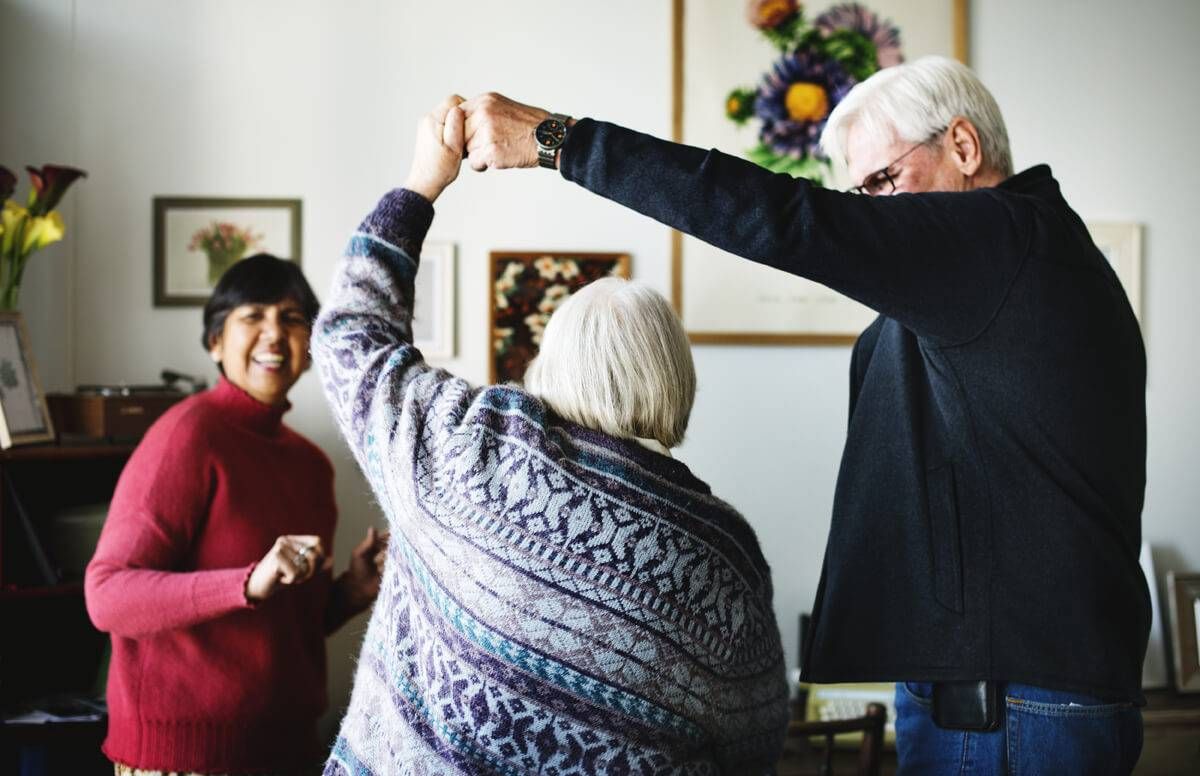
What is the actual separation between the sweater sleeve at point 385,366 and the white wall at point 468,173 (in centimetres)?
157

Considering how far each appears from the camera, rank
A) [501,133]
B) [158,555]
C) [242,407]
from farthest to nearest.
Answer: [242,407]
[158,555]
[501,133]

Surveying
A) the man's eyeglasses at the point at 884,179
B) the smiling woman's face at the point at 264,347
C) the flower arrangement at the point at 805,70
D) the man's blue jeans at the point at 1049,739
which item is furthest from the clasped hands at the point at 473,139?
the flower arrangement at the point at 805,70

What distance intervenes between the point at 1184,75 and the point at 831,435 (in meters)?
1.44

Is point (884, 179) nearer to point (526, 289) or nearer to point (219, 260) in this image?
point (526, 289)

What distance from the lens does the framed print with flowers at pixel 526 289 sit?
269 cm

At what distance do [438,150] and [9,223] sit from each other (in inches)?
65.2

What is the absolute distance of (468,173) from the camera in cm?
270

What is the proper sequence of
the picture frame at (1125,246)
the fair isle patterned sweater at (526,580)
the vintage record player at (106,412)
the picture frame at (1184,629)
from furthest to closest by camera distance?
the picture frame at (1125,246) < the picture frame at (1184,629) < the vintage record player at (106,412) < the fair isle patterned sweater at (526,580)

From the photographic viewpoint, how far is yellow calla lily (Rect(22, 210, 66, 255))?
2307 mm

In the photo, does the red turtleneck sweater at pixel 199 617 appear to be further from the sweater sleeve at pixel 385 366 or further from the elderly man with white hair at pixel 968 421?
the elderly man with white hair at pixel 968 421

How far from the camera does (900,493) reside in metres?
1.22

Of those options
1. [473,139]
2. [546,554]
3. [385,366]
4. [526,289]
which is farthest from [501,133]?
[526,289]

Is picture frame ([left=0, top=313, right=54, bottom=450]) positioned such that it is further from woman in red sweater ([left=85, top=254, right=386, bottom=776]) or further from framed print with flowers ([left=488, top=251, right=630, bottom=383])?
framed print with flowers ([left=488, top=251, right=630, bottom=383])

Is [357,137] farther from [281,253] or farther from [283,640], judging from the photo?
[283,640]
